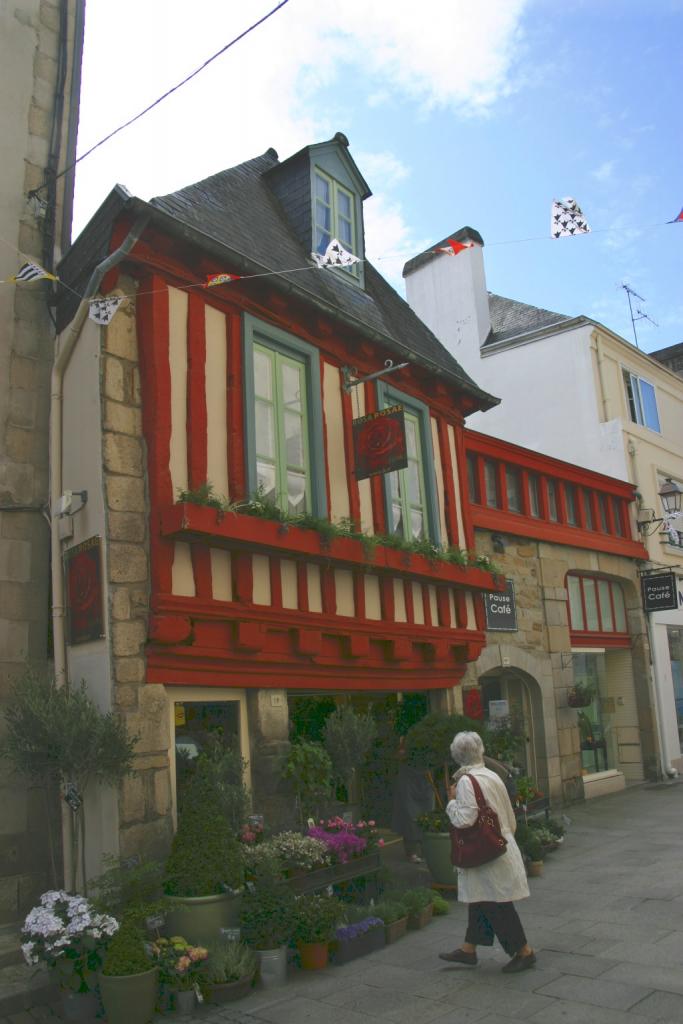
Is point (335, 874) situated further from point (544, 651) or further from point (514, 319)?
point (514, 319)

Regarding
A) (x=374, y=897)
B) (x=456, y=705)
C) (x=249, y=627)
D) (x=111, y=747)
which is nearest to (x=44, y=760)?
(x=111, y=747)

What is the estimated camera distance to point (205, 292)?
7273 millimetres

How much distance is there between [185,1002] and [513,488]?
8924mm

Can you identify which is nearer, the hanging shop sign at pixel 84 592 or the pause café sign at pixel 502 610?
the hanging shop sign at pixel 84 592

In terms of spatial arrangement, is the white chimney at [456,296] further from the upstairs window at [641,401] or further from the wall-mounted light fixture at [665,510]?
the wall-mounted light fixture at [665,510]

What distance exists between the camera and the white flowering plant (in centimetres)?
499

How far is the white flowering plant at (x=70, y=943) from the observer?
4988 mm

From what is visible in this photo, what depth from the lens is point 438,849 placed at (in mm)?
7520

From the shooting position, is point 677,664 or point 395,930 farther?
point 677,664

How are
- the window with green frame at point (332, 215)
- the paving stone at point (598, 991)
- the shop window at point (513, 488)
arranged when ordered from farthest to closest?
the shop window at point (513, 488) → the window with green frame at point (332, 215) → the paving stone at point (598, 991)

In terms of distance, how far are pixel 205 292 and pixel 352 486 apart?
2315mm

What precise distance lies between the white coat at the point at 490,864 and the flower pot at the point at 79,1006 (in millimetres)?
2189

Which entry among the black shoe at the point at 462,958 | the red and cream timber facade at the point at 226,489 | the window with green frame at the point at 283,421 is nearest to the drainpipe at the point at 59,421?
the red and cream timber facade at the point at 226,489

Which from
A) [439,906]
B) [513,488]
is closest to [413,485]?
[513,488]
